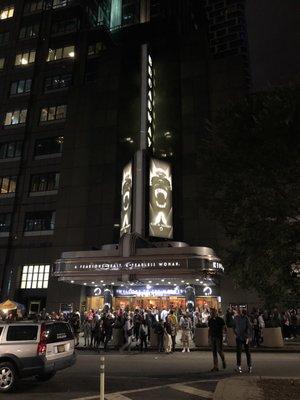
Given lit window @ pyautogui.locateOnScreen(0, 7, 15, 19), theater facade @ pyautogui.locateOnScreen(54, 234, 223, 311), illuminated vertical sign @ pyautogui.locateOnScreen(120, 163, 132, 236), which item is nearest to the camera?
theater facade @ pyautogui.locateOnScreen(54, 234, 223, 311)

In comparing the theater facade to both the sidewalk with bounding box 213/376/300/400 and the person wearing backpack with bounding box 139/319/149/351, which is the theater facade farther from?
the sidewalk with bounding box 213/376/300/400

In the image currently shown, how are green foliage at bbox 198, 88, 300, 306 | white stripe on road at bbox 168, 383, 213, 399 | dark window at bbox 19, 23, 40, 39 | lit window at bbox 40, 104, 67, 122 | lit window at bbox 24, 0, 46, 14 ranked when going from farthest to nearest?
lit window at bbox 24, 0, 46, 14
dark window at bbox 19, 23, 40, 39
lit window at bbox 40, 104, 67, 122
green foliage at bbox 198, 88, 300, 306
white stripe on road at bbox 168, 383, 213, 399

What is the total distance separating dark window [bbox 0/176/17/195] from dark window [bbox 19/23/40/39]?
62.2ft

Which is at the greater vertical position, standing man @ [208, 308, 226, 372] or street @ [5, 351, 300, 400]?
standing man @ [208, 308, 226, 372]

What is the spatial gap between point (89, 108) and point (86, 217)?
1223 cm

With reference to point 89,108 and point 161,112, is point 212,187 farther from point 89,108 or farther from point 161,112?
point 89,108

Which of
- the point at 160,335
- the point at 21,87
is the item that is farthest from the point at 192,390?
the point at 21,87

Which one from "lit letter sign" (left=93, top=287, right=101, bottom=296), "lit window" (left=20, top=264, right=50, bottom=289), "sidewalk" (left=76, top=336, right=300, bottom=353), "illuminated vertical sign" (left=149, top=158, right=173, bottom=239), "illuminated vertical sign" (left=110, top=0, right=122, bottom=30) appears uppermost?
"illuminated vertical sign" (left=110, top=0, right=122, bottom=30)

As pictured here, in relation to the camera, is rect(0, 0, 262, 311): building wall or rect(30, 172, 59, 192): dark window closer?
rect(0, 0, 262, 311): building wall

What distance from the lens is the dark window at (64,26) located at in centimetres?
4741

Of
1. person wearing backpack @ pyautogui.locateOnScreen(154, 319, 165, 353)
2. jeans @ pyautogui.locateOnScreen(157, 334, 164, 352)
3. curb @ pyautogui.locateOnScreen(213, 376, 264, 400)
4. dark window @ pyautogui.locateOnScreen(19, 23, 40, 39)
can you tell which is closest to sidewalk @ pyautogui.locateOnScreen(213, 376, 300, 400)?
curb @ pyautogui.locateOnScreen(213, 376, 264, 400)

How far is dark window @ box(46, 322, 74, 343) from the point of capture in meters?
10.8

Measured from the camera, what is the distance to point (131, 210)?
30906 millimetres

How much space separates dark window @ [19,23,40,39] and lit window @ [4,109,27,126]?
10.8 meters
